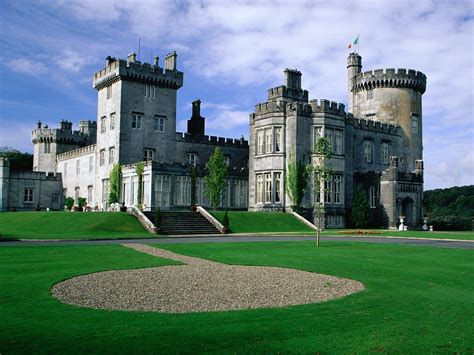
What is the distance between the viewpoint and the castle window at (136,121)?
53.2 meters

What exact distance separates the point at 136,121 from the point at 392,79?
30113 mm

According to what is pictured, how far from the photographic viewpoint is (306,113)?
49.2 meters

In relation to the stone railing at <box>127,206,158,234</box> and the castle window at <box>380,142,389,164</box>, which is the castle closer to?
the castle window at <box>380,142,389,164</box>

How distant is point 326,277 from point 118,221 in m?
26.1

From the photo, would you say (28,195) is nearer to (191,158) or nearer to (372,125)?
(191,158)

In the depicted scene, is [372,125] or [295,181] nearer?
[295,181]

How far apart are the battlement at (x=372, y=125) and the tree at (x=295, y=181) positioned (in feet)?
30.8

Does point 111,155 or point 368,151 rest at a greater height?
point 368,151

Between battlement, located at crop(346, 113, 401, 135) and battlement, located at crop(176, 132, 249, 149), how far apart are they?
1324 cm

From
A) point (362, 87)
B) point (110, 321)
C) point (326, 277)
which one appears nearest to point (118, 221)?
point (326, 277)

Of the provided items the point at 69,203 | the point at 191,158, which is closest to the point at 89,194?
the point at 69,203

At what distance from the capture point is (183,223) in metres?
40.5

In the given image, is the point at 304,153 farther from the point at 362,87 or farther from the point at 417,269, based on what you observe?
the point at 417,269

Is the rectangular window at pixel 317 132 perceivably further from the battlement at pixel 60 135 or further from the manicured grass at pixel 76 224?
the battlement at pixel 60 135
